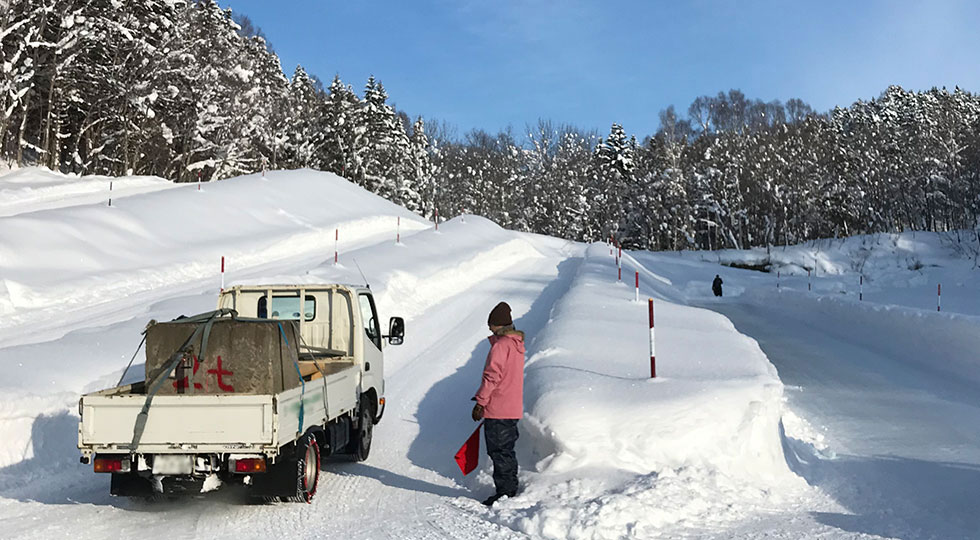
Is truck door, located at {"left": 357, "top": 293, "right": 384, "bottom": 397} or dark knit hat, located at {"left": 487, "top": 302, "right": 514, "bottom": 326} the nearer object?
dark knit hat, located at {"left": 487, "top": 302, "right": 514, "bottom": 326}

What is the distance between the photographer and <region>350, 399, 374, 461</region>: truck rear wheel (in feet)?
26.7

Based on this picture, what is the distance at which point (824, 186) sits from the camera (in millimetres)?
67000

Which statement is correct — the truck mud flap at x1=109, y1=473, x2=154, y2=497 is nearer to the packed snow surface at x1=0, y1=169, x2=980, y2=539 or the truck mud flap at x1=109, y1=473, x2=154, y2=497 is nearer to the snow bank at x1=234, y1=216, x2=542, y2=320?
the packed snow surface at x1=0, y1=169, x2=980, y2=539

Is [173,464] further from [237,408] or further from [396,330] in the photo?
[396,330]

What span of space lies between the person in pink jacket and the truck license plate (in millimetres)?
2432

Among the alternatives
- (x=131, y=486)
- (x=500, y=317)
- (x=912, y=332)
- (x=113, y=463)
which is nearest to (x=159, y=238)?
(x=131, y=486)

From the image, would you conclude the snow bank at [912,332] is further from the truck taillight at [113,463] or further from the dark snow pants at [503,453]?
the truck taillight at [113,463]

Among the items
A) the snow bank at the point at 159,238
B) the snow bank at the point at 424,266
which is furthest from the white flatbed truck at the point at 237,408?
the snow bank at the point at 159,238

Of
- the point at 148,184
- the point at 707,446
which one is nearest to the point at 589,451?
the point at 707,446

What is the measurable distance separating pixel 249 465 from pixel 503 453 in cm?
220

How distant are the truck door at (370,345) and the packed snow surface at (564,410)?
85 cm

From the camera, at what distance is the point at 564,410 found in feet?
24.6

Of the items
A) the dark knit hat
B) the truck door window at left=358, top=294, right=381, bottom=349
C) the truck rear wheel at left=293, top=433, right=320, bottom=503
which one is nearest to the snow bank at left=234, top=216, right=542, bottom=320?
the truck door window at left=358, top=294, right=381, bottom=349

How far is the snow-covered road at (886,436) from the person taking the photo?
6172 mm
